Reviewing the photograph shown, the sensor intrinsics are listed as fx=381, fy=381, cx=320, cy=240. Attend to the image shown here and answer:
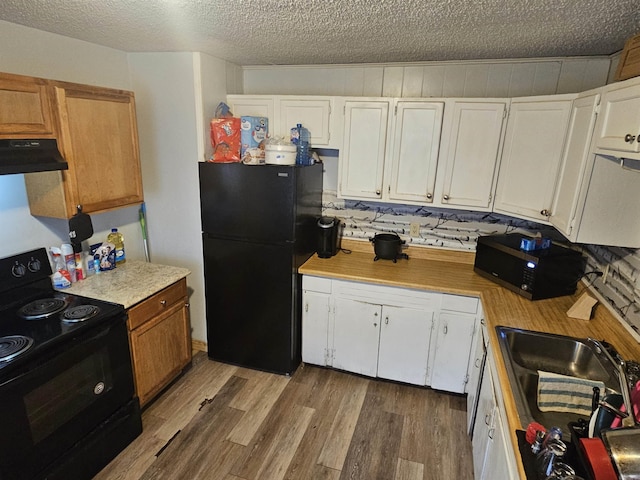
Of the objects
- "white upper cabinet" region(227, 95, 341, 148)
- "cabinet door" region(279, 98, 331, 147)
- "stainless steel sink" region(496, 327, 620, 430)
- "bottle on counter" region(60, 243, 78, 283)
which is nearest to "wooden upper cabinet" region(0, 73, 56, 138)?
"bottle on counter" region(60, 243, 78, 283)

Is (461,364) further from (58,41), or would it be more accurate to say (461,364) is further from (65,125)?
(58,41)

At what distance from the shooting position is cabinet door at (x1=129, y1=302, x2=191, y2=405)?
227cm

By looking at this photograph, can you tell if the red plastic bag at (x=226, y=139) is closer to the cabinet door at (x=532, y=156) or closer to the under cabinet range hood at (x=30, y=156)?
the under cabinet range hood at (x=30, y=156)

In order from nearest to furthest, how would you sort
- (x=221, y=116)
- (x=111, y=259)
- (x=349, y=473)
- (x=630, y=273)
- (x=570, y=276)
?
1. (x=630, y=273)
2. (x=349, y=473)
3. (x=570, y=276)
4. (x=111, y=259)
5. (x=221, y=116)

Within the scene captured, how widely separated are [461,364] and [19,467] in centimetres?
241

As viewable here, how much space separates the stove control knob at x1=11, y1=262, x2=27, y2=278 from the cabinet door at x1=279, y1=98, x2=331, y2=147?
1.79 meters

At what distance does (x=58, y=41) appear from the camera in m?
2.17

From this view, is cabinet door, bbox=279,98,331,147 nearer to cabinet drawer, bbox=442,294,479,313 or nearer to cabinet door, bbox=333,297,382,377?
cabinet door, bbox=333,297,382,377

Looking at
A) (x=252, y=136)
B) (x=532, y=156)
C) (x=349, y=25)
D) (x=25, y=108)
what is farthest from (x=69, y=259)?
(x=532, y=156)

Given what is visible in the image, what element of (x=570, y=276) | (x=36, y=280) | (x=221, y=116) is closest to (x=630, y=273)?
(x=570, y=276)

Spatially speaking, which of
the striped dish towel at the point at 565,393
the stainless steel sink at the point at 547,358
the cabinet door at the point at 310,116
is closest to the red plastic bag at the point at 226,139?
the cabinet door at the point at 310,116

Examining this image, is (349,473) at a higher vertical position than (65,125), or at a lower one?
lower

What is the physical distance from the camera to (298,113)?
8.93ft

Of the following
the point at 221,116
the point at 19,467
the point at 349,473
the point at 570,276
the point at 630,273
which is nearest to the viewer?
the point at 19,467
